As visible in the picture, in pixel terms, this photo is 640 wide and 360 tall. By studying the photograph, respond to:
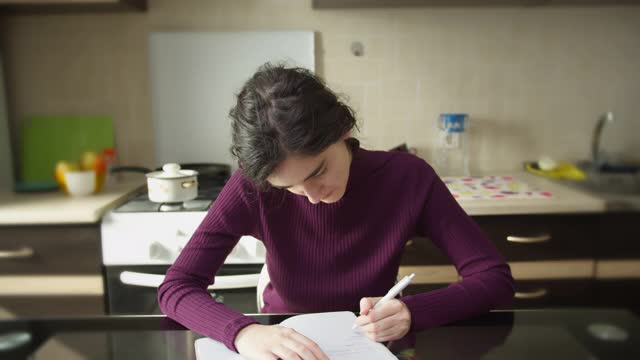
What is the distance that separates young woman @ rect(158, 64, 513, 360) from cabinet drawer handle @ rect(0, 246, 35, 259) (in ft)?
2.72

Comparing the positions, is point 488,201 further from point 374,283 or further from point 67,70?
point 67,70

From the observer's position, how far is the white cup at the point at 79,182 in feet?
5.58

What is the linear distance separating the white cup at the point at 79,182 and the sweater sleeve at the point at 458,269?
1.15 m

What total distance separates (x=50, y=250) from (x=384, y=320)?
1.18 meters

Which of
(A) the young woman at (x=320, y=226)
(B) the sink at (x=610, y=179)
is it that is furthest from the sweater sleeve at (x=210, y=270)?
(B) the sink at (x=610, y=179)

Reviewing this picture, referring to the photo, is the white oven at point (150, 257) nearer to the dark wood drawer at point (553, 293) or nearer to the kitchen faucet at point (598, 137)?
the dark wood drawer at point (553, 293)

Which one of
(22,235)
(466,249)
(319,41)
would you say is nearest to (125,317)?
(466,249)

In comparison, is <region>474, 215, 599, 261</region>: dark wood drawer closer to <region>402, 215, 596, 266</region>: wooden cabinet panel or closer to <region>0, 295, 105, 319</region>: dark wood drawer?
<region>402, 215, 596, 266</region>: wooden cabinet panel

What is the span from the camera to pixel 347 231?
1.07 meters

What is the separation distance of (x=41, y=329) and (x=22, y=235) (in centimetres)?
83

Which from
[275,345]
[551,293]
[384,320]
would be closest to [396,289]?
[384,320]

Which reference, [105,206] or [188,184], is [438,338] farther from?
→ [105,206]

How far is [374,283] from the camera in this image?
1.08 metres

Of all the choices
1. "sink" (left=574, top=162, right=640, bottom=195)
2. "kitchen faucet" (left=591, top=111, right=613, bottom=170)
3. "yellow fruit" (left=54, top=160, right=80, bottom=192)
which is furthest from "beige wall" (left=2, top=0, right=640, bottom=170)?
"yellow fruit" (left=54, top=160, right=80, bottom=192)
